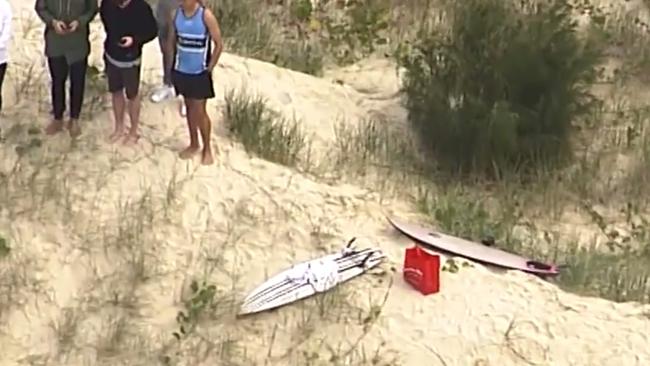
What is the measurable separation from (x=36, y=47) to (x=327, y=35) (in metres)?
3.40

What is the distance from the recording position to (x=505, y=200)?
34.1 ft

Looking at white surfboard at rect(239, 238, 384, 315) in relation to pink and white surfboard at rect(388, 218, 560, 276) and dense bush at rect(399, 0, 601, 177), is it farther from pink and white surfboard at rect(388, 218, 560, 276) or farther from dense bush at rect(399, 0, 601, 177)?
dense bush at rect(399, 0, 601, 177)

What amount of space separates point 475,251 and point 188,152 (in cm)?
218

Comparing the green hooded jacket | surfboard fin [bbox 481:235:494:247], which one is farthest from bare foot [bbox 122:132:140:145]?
surfboard fin [bbox 481:235:494:247]

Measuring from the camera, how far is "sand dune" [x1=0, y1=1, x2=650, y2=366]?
8.31 m

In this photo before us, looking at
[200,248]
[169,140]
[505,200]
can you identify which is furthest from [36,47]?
[505,200]

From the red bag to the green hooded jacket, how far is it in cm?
273

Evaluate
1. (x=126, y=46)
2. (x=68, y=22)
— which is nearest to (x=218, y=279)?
(x=126, y=46)

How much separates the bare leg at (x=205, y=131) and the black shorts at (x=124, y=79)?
0.48m

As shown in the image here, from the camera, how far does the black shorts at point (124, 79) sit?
30.6 feet

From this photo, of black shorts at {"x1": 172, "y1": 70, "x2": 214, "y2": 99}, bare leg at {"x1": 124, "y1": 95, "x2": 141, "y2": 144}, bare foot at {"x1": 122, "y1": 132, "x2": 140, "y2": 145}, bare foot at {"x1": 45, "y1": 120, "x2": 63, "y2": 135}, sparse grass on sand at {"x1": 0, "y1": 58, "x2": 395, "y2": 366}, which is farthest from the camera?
bare foot at {"x1": 45, "y1": 120, "x2": 63, "y2": 135}

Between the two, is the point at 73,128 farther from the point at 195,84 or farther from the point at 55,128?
the point at 195,84

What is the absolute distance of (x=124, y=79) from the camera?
9.38 m

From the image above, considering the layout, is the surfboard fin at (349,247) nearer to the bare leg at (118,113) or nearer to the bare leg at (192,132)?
the bare leg at (192,132)
